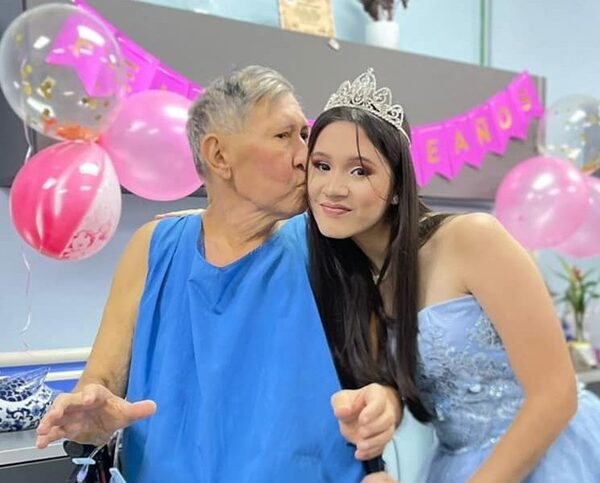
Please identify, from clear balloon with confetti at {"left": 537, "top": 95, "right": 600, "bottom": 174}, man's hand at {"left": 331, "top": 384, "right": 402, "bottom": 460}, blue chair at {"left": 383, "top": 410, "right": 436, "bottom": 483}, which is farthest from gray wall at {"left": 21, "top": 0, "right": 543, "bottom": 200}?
man's hand at {"left": 331, "top": 384, "right": 402, "bottom": 460}

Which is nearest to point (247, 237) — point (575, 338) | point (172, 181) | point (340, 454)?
point (340, 454)

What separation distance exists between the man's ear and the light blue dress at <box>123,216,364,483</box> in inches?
4.9

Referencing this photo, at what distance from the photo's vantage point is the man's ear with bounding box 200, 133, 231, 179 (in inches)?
49.9

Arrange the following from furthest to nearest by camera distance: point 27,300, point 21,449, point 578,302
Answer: point 578,302
point 27,300
point 21,449

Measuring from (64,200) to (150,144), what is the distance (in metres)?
0.28

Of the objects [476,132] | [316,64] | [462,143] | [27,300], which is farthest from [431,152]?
[27,300]

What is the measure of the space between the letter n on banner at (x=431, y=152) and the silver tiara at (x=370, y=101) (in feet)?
4.82

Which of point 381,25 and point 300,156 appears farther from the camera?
point 381,25

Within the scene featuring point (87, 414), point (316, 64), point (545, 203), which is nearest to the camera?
point (87, 414)

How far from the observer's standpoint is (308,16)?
261cm

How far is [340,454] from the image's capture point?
112cm

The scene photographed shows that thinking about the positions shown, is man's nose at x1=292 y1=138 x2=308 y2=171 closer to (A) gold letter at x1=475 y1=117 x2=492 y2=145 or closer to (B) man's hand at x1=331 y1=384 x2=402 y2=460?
(B) man's hand at x1=331 y1=384 x2=402 y2=460

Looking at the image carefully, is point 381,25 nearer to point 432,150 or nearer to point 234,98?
point 432,150

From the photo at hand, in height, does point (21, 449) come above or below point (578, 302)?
above
